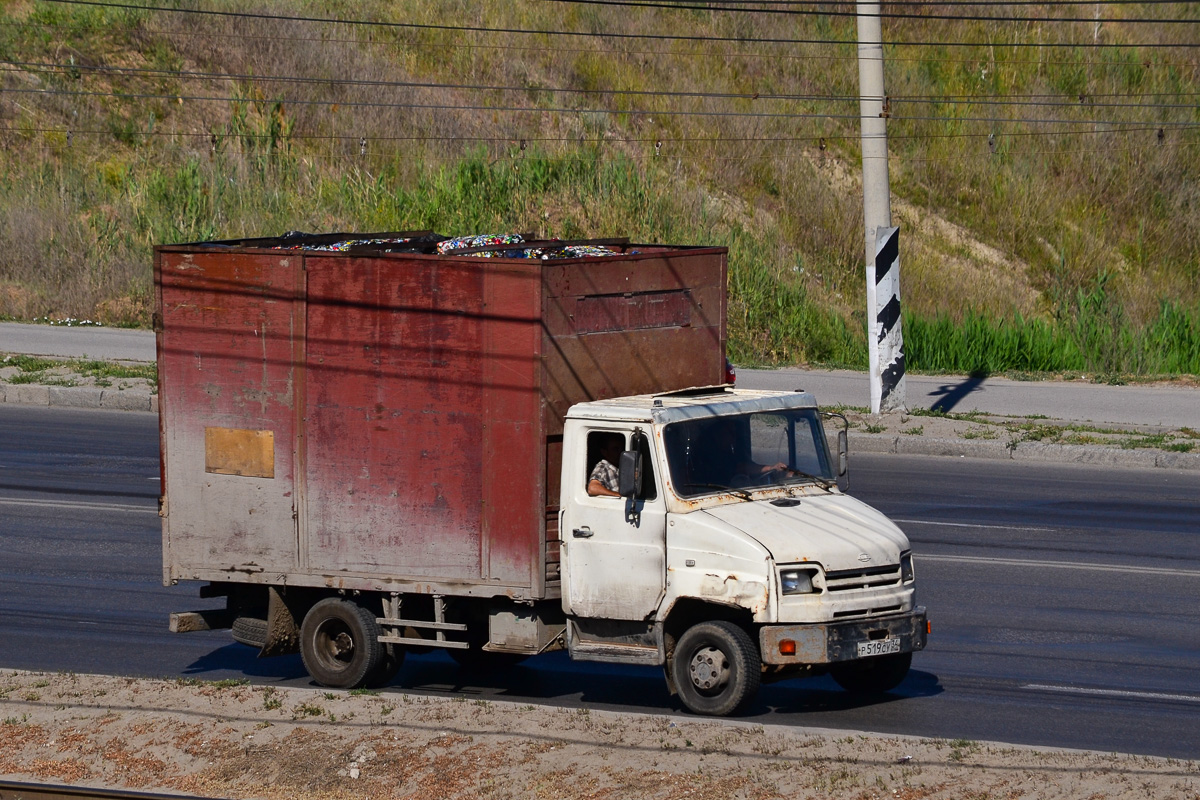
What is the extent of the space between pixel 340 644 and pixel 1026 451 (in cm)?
1059

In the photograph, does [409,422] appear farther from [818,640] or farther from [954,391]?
[954,391]

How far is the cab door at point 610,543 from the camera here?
7.93m

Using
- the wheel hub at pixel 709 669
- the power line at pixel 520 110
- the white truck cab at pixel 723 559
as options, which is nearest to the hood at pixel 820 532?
the white truck cab at pixel 723 559

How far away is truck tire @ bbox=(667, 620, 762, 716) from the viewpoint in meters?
7.66

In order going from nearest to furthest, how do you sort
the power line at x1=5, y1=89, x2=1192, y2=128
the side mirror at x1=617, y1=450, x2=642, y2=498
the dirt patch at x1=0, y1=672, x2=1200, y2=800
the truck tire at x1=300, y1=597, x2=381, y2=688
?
the dirt patch at x1=0, y1=672, x2=1200, y2=800
the side mirror at x1=617, y1=450, x2=642, y2=498
the truck tire at x1=300, y1=597, x2=381, y2=688
the power line at x1=5, y1=89, x2=1192, y2=128

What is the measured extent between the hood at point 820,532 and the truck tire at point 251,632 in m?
3.08

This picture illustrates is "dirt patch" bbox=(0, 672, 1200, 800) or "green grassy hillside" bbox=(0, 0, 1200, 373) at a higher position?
"green grassy hillside" bbox=(0, 0, 1200, 373)

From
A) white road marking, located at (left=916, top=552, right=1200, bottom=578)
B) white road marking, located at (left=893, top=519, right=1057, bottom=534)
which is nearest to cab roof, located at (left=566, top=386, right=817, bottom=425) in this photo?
white road marking, located at (left=916, top=552, right=1200, bottom=578)

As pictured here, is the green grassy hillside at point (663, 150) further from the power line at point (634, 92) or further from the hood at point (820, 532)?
the hood at point (820, 532)

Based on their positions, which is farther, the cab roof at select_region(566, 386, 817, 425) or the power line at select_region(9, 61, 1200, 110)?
the power line at select_region(9, 61, 1200, 110)

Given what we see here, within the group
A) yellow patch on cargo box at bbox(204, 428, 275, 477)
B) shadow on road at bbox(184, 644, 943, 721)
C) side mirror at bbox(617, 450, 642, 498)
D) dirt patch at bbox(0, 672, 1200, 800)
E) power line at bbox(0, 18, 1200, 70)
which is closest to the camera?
dirt patch at bbox(0, 672, 1200, 800)

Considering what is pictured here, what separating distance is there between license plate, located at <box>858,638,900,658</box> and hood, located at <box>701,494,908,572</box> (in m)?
0.42

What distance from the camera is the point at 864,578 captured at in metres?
7.68

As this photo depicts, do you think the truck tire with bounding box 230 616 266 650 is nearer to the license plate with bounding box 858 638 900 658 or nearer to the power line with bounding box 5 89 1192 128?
the license plate with bounding box 858 638 900 658
